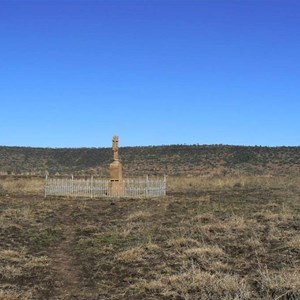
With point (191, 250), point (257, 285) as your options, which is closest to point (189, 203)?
point (191, 250)

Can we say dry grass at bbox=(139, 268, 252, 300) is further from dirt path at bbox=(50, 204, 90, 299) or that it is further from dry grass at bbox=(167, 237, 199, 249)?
dry grass at bbox=(167, 237, 199, 249)

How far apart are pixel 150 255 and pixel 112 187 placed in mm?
14910

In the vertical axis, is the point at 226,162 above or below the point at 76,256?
above

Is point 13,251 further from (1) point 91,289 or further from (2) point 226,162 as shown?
(2) point 226,162

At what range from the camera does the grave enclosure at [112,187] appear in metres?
24.6

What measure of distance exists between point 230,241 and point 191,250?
5.63ft

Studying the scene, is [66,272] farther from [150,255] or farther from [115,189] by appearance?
[115,189]

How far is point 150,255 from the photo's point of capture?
9.77m

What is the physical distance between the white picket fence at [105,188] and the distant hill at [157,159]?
42.7 m

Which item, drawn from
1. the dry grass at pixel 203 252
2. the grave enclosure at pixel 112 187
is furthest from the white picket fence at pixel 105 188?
the dry grass at pixel 203 252

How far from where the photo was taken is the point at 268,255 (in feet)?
30.6

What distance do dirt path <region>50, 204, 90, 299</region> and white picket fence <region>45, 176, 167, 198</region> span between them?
1197 cm

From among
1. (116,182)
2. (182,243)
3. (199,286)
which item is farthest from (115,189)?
(199,286)

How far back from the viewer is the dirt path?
7.26 metres
